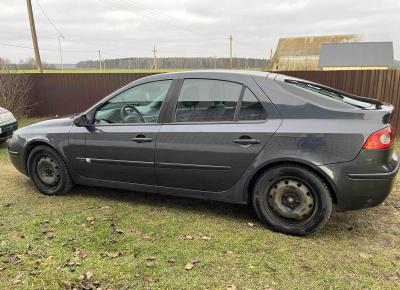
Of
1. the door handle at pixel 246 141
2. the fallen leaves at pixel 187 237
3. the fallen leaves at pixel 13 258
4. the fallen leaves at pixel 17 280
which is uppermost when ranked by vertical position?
the door handle at pixel 246 141

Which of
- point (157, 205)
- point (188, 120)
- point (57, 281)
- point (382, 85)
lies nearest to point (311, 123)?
point (188, 120)

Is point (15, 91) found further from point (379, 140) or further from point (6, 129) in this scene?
point (379, 140)

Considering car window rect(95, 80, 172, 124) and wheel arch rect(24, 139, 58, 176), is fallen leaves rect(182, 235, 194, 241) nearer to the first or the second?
car window rect(95, 80, 172, 124)

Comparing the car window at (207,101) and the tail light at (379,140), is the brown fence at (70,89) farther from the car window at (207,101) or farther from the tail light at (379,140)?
the tail light at (379,140)

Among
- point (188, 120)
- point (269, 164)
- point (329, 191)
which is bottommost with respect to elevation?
point (329, 191)

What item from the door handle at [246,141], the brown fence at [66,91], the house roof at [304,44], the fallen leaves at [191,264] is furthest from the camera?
the house roof at [304,44]

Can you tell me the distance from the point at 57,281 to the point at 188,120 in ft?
6.47

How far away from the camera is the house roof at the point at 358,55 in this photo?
121 ft

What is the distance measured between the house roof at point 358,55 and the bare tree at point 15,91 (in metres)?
30.1

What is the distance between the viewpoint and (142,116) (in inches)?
173

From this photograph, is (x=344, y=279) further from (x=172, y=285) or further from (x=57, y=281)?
(x=57, y=281)

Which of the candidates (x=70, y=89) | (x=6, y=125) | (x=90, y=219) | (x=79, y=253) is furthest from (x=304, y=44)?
(x=79, y=253)

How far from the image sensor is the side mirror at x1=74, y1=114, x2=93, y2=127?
15.0ft

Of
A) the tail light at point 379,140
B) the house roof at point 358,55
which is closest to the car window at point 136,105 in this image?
the tail light at point 379,140
